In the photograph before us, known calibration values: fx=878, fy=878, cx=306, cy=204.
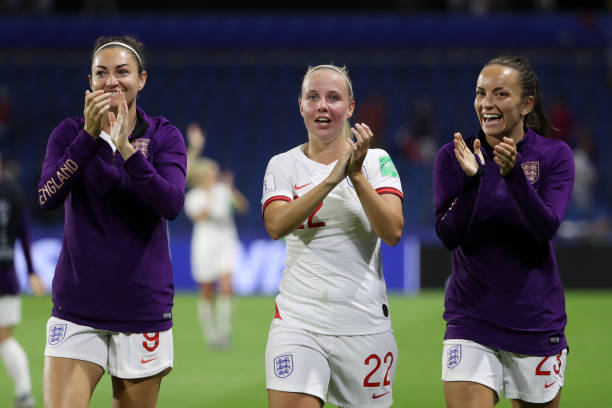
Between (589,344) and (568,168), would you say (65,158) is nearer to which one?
(568,168)

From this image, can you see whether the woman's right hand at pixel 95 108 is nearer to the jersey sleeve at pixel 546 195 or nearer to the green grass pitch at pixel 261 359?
the jersey sleeve at pixel 546 195

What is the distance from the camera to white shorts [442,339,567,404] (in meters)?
4.09

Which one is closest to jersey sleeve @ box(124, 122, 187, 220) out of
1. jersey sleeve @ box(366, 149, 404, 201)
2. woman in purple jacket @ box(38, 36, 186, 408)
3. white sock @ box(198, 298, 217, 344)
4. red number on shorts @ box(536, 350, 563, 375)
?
woman in purple jacket @ box(38, 36, 186, 408)

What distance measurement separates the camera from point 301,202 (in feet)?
12.8

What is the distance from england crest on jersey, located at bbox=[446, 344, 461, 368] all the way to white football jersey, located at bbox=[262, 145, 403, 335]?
0.32m

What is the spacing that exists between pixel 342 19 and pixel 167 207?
58.0ft

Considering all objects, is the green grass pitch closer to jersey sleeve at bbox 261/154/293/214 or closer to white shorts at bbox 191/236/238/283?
white shorts at bbox 191/236/238/283

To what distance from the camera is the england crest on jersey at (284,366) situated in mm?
4000

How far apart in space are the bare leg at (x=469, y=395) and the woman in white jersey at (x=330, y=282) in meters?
0.30

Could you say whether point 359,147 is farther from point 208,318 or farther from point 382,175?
point 208,318

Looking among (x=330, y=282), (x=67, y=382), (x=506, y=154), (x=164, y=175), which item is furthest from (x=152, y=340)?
(x=506, y=154)

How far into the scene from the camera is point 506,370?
13.7ft

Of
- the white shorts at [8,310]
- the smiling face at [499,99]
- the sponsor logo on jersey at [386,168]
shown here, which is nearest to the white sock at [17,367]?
the white shorts at [8,310]

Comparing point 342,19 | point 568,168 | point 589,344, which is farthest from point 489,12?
point 568,168
